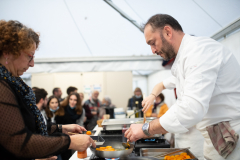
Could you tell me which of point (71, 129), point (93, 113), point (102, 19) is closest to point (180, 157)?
point (71, 129)

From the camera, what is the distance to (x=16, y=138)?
0.81 meters

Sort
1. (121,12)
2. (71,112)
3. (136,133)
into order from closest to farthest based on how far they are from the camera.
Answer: (136,133), (121,12), (71,112)

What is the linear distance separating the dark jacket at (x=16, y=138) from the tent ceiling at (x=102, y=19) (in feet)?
7.17

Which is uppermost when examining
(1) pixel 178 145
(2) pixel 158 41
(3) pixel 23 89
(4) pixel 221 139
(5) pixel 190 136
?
(2) pixel 158 41

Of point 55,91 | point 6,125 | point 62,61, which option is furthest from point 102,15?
point 55,91

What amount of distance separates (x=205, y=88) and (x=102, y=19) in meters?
2.43

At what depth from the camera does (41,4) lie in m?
2.63

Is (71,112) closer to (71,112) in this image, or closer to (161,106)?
(71,112)

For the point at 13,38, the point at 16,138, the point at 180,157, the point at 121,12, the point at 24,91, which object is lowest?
the point at 180,157

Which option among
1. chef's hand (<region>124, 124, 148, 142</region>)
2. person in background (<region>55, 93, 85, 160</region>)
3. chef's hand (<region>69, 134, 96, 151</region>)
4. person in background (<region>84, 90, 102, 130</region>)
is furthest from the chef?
person in background (<region>84, 90, 102, 130</region>)

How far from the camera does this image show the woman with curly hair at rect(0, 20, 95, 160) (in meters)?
0.80

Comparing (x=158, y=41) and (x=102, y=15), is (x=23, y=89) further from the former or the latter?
(x=102, y=15)

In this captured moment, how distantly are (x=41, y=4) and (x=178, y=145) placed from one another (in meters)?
2.72

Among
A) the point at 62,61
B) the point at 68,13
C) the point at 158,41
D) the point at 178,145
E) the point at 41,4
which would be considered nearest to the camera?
the point at 158,41
